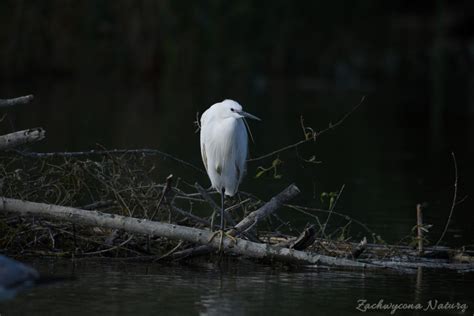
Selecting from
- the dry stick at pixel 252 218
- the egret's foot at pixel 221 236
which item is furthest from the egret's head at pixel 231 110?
the egret's foot at pixel 221 236

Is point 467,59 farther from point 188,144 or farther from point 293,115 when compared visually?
point 188,144

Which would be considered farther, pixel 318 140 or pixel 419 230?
pixel 318 140

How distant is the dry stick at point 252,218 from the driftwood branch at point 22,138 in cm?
148

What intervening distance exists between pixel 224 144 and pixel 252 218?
0.62 meters

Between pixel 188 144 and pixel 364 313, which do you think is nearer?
pixel 364 313

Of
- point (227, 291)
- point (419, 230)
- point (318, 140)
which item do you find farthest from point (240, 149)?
point (318, 140)

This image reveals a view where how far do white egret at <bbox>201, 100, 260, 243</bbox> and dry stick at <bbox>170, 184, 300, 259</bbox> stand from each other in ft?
0.56

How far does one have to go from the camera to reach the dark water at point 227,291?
256 inches

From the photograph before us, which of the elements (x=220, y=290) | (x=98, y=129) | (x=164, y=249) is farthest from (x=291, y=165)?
(x=220, y=290)

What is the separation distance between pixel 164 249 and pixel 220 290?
135cm

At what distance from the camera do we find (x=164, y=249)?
27.5 ft

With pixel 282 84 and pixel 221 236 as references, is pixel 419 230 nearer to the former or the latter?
pixel 221 236

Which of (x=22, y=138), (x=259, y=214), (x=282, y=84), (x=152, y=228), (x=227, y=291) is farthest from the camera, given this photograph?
(x=282, y=84)

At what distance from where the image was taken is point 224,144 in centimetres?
806
